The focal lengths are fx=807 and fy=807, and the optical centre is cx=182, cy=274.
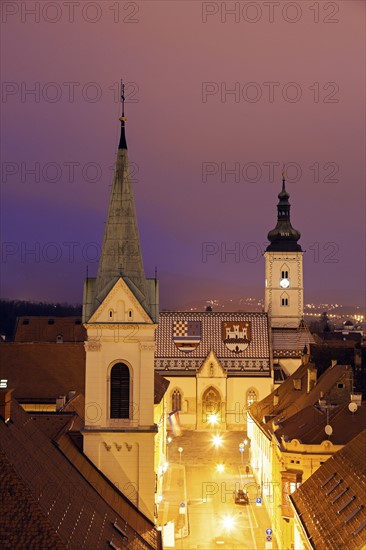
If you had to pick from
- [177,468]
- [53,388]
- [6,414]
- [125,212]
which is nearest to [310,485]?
[125,212]

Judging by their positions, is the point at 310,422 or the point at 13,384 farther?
the point at 13,384

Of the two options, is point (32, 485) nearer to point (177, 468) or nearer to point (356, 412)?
point (356, 412)

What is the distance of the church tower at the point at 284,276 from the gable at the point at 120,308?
72.9m

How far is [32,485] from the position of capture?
20156mm

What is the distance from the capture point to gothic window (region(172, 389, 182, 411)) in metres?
93.6

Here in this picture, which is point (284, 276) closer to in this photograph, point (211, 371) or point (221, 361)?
point (221, 361)

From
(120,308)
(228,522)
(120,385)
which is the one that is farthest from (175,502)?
(120,308)

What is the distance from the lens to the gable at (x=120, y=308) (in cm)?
3416

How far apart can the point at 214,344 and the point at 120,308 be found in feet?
206

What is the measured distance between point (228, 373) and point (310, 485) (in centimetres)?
5820

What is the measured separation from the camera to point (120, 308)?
34.3 meters

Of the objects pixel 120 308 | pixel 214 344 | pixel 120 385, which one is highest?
pixel 214 344

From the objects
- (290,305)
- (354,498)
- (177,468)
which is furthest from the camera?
(290,305)

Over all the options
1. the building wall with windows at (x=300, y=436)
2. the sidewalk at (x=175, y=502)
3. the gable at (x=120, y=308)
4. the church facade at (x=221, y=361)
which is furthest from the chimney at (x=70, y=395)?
the church facade at (x=221, y=361)
